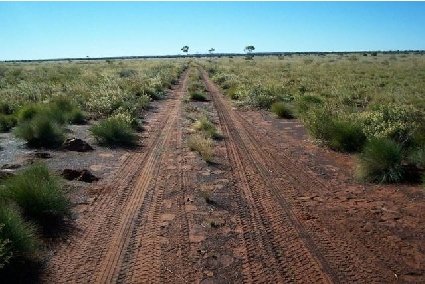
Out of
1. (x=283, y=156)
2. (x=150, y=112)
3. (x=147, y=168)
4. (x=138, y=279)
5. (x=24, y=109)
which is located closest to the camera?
(x=138, y=279)

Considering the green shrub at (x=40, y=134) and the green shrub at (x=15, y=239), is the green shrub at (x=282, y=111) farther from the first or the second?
the green shrub at (x=15, y=239)

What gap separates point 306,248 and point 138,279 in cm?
280

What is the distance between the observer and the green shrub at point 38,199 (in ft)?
26.2

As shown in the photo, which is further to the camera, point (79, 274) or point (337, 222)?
point (337, 222)

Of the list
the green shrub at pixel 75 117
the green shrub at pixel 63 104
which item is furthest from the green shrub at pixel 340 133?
the green shrub at pixel 63 104

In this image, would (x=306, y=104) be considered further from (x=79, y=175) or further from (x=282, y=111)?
(x=79, y=175)

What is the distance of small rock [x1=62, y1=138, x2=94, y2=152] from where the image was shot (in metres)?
14.6

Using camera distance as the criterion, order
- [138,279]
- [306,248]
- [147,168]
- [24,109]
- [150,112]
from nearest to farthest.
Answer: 1. [138,279]
2. [306,248]
3. [147,168]
4. [24,109]
5. [150,112]

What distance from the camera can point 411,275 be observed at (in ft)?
20.7

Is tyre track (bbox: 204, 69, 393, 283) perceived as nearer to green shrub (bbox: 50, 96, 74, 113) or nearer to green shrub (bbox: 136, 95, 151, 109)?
green shrub (bbox: 50, 96, 74, 113)

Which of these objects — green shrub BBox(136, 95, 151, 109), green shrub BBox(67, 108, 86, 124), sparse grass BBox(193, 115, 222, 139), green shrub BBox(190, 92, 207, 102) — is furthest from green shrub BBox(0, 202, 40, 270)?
green shrub BBox(190, 92, 207, 102)

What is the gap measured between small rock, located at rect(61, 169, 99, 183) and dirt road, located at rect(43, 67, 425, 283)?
53 centimetres

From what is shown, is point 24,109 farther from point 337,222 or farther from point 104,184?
point 337,222

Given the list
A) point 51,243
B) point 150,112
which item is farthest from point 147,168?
point 150,112
